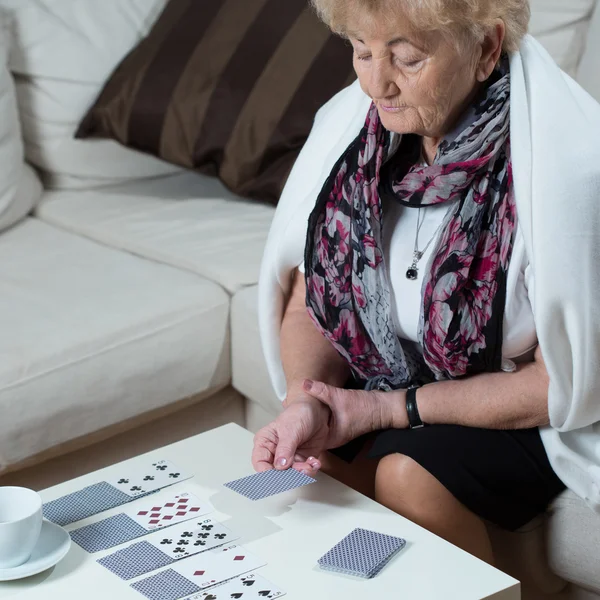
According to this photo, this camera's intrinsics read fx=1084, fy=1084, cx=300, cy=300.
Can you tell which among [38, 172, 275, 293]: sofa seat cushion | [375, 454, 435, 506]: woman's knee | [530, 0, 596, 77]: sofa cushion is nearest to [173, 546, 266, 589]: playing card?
[375, 454, 435, 506]: woman's knee

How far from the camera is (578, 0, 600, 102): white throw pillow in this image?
2154 mm

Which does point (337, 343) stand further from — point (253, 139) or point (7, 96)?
point (7, 96)

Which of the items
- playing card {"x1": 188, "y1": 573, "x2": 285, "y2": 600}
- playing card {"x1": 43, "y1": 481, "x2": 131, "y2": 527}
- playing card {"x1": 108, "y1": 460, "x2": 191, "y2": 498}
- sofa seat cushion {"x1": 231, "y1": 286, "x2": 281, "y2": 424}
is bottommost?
sofa seat cushion {"x1": 231, "y1": 286, "x2": 281, "y2": 424}

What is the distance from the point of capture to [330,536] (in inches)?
50.7

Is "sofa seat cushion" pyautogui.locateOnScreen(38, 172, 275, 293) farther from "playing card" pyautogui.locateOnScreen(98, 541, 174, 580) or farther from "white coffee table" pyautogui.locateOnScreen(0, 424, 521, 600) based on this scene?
"playing card" pyautogui.locateOnScreen(98, 541, 174, 580)

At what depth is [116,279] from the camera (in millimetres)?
2170

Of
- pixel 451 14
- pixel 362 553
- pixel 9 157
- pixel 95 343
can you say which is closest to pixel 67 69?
pixel 9 157

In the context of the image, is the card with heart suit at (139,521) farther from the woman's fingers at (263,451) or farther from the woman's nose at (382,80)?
the woman's nose at (382,80)

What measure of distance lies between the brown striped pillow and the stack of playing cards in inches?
51.1

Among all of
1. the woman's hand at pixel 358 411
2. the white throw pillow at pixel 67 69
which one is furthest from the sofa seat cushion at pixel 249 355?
the white throw pillow at pixel 67 69

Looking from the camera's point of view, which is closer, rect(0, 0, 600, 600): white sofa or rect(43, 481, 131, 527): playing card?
rect(43, 481, 131, 527): playing card

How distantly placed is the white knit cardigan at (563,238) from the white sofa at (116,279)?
10 centimetres

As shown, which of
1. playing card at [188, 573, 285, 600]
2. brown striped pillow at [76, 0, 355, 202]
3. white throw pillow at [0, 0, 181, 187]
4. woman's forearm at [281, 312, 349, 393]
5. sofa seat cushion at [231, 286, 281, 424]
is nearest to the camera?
playing card at [188, 573, 285, 600]

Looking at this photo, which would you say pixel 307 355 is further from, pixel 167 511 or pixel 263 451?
pixel 167 511
